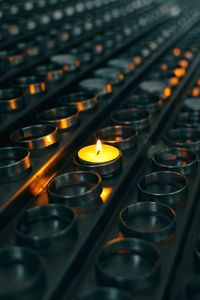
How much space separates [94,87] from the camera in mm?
2184

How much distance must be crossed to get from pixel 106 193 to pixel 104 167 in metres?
0.10

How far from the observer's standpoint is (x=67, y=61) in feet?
7.89

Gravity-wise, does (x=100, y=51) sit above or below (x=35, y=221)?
above

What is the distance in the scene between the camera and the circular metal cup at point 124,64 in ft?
8.53

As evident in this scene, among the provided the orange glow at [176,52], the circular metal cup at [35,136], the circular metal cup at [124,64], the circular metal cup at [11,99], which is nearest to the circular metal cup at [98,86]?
the circular metal cup at [124,64]

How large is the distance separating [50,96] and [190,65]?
1.38m

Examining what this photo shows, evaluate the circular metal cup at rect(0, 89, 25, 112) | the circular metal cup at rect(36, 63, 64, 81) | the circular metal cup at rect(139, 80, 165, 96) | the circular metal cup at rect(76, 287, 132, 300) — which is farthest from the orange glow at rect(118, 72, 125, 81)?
the circular metal cup at rect(76, 287, 132, 300)

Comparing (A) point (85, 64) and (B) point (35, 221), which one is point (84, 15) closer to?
(A) point (85, 64)

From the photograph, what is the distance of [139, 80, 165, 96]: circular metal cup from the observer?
233 centimetres

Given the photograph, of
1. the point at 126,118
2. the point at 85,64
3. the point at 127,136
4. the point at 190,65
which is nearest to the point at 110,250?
the point at 127,136

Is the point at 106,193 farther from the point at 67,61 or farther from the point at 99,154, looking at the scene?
the point at 67,61

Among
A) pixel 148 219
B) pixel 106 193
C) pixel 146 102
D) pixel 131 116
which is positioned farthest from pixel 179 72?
pixel 148 219

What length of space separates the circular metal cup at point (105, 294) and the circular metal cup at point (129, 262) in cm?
5

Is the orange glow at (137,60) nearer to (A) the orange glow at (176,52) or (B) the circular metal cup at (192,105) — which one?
(A) the orange glow at (176,52)
